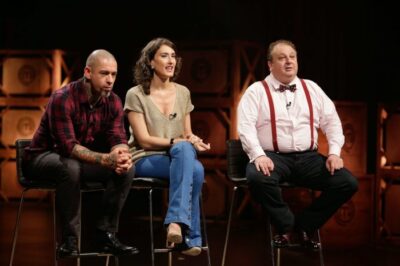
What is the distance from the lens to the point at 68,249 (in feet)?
12.2

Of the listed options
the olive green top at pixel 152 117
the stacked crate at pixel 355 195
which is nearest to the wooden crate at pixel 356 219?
the stacked crate at pixel 355 195

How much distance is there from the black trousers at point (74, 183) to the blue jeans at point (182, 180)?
0.21 metres

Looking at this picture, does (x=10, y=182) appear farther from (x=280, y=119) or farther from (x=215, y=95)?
(x=280, y=119)

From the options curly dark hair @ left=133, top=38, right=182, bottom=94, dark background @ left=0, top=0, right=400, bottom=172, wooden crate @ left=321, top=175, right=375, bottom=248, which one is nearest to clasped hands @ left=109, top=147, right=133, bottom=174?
curly dark hair @ left=133, top=38, right=182, bottom=94

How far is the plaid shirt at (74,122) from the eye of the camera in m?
3.87

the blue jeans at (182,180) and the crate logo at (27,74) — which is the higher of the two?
the crate logo at (27,74)

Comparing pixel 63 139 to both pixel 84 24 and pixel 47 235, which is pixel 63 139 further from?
pixel 84 24

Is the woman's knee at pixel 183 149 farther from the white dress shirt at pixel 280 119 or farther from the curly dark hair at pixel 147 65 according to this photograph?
the curly dark hair at pixel 147 65

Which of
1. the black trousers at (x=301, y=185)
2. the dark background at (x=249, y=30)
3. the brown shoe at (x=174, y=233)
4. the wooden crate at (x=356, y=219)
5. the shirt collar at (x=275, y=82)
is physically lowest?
the wooden crate at (x=356, y=219)

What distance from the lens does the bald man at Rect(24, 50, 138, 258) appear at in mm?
3781

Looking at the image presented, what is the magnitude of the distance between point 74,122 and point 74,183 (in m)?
0.37

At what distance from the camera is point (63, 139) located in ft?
12.6

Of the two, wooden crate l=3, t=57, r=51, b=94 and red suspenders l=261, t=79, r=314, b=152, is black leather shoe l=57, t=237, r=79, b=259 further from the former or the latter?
wooden crate l=3, t=57, r=51, b=94

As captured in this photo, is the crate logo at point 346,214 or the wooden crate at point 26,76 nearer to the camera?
the crate logo at point 346,214
